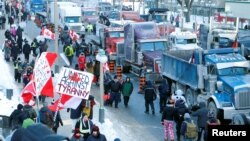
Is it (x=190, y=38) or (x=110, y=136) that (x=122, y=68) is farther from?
(x=110, y=136)

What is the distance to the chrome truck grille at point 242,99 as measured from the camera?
68.7ft

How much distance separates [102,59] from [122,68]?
12362 millimetres

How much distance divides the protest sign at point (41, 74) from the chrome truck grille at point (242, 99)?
6.49 m

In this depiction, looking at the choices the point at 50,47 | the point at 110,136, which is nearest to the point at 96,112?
the point at 110,136

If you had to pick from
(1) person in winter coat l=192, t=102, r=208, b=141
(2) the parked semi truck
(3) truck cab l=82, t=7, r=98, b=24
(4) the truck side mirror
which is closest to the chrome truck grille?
(4) the truck side mirror

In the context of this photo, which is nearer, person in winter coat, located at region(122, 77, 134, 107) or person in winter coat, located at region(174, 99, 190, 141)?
person in winter coat, located at region(174, 99, 190, 141)

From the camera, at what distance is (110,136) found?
1972 cm

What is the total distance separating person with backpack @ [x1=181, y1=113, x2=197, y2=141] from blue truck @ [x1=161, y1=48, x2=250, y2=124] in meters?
2.22

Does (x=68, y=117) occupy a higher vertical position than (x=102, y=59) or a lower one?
lower

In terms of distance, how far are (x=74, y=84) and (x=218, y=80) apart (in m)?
6.38

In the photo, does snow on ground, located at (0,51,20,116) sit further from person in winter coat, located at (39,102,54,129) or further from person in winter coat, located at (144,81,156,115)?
person in winter coat, located at (144,81,156,115)

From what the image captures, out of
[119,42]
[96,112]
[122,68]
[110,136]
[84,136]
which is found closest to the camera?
[84,136]

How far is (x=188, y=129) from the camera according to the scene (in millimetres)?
17062

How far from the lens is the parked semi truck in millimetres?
31578
